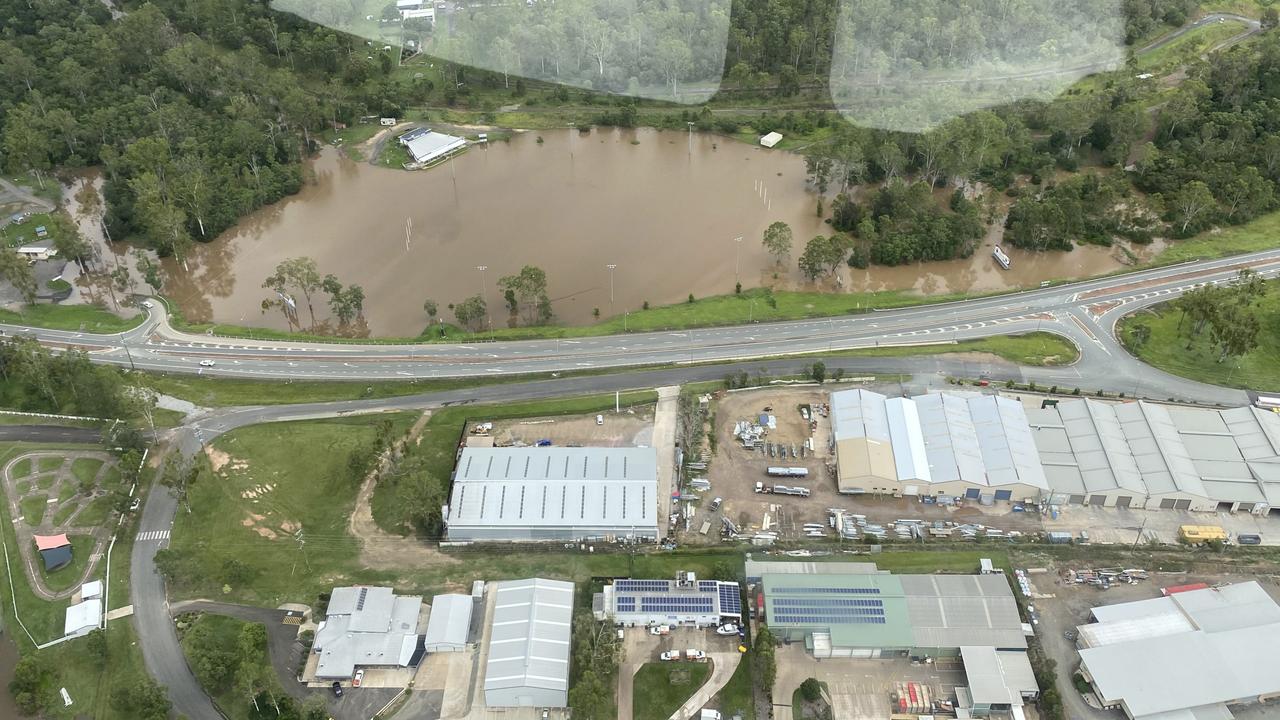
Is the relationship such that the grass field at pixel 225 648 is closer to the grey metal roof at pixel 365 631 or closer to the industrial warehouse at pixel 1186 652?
the grey metal roof at pixel 365 631

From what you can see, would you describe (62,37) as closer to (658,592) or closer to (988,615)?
(658,592)

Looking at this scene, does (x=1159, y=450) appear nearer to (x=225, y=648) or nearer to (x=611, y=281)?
(x=611, y=281)

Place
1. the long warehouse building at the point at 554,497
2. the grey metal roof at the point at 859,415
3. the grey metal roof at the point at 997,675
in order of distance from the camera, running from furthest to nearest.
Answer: the grey metal roof at the point at 859,415 < the long warehouse building at the point at 554,497 < the grey metal roof at the point at 997,675

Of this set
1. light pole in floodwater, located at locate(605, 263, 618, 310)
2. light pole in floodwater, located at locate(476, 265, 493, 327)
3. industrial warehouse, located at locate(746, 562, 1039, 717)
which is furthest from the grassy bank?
industrial warehouse, located at locate(746, 562, 1039, 717)

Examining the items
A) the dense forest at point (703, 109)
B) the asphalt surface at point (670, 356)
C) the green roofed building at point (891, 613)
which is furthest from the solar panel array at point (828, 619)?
the dense forest at point (703, 109)

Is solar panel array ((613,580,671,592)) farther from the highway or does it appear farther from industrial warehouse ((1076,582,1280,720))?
industrial warehouse ((1076,582,1280,720))

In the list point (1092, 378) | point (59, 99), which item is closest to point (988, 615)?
point (1092, 378)

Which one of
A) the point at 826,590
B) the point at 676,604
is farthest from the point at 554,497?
the point at 826,590
